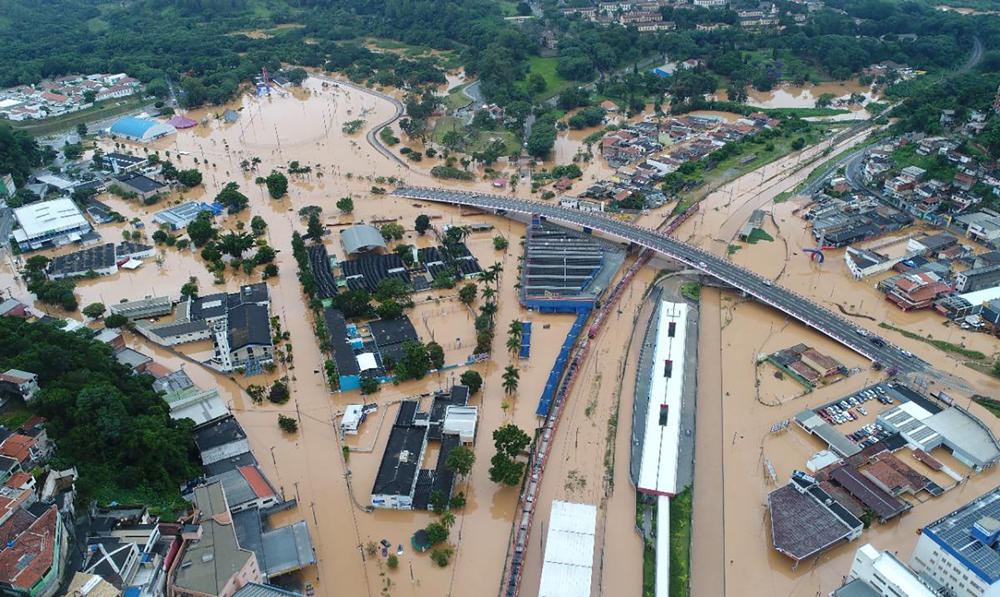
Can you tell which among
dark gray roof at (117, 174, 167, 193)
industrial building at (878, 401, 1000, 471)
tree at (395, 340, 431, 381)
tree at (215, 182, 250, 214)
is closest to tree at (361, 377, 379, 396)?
tree at (395, 340, 431, 381)

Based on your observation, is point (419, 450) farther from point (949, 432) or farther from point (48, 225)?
point (48, 225)

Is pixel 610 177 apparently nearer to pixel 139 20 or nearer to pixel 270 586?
pixel 270 586

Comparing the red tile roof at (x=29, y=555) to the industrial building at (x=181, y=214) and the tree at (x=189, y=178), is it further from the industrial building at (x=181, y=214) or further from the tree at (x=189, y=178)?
the tree at (x=189, y=178)

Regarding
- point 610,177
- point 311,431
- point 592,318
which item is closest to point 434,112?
point 610,177

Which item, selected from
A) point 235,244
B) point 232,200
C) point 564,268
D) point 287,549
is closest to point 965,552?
point 287,549

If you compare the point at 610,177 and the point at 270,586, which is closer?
the point at 270,586

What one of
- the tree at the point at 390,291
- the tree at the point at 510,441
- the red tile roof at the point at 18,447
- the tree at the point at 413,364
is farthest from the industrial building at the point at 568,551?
the red tile roof at the point at 18,447

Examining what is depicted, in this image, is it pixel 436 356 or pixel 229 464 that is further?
pixel 436 356
